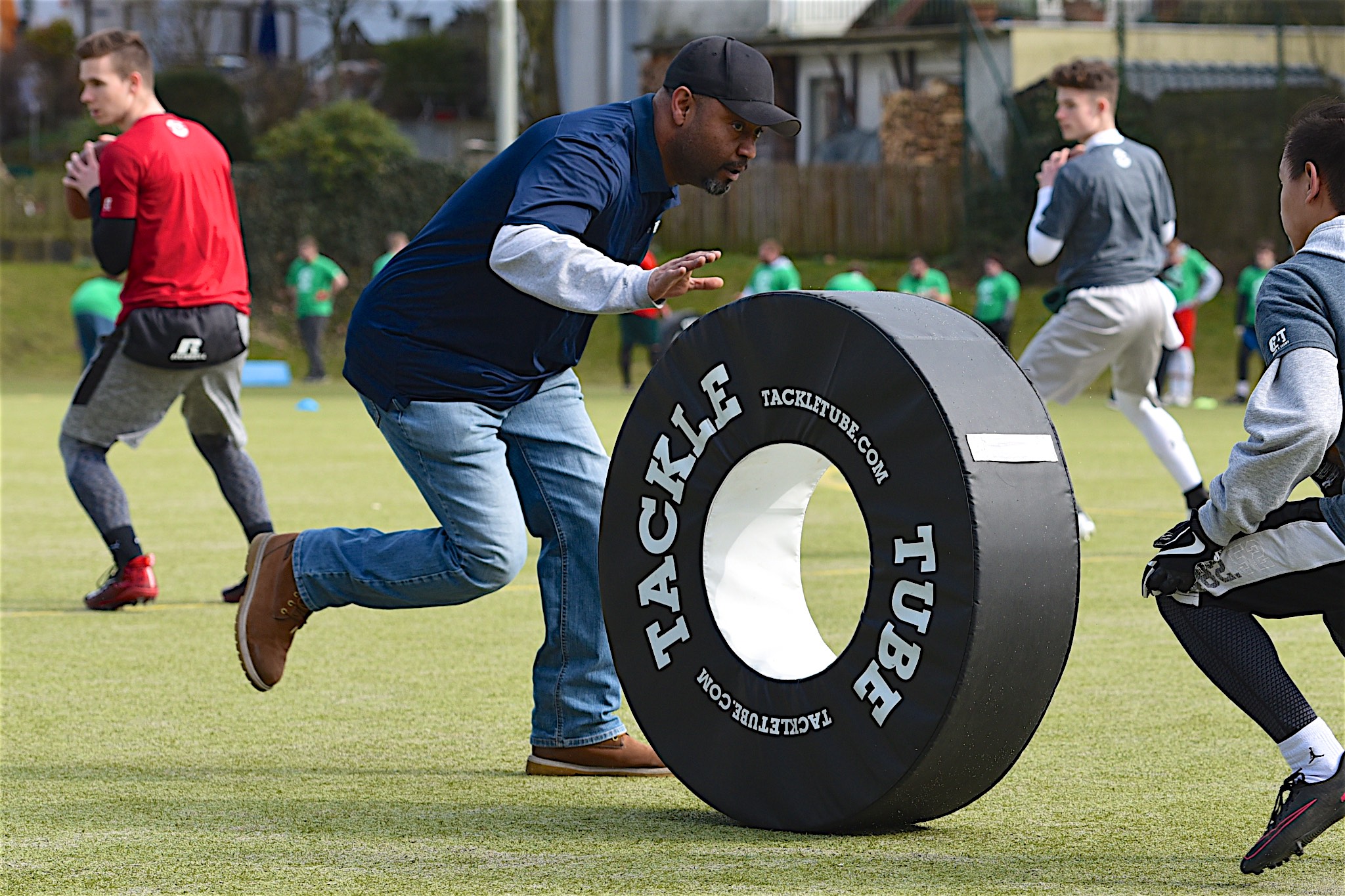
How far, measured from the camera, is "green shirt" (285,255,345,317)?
26.2 meters

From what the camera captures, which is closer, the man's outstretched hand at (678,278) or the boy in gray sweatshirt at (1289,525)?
the boy in gray sweatshirt at (1289,525)

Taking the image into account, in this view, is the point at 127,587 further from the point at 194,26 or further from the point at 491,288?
the point at 194,26

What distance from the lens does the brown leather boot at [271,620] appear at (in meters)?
4.38

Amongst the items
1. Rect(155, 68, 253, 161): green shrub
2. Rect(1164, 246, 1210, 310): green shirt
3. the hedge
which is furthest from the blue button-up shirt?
Rect(155, 68, 253, 161): green shrub

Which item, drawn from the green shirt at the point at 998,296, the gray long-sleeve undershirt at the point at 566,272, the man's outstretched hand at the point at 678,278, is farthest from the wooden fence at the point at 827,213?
the man's outstretched hand at the point at 678,278

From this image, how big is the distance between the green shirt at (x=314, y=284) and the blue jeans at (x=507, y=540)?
2218 cm

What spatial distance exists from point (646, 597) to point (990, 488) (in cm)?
89

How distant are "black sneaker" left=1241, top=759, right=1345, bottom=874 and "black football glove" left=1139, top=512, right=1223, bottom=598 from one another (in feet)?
1.32

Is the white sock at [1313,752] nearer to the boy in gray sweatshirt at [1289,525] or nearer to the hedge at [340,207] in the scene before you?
the boy in gray sweatshirt at [1289,525]

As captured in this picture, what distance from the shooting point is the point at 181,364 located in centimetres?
660

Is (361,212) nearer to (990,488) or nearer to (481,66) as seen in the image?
(481,66)

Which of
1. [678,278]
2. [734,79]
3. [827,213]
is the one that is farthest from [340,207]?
[678,278]

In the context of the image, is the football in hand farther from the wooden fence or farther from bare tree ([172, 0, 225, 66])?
bare tree ([172, 0, 225, 66])

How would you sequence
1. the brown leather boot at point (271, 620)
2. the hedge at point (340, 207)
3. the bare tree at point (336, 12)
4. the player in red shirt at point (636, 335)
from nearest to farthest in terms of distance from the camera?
1. the brown leather boot at point (271, 620)
2. the player in red shirt at point (636, 335)
3. the hedge at point (340, 207)
4. the bare tree at point (336, 12)
